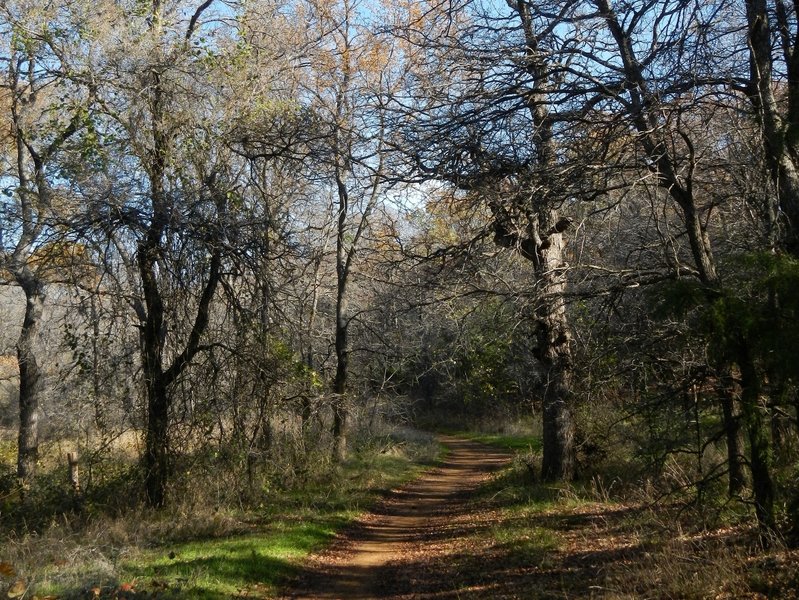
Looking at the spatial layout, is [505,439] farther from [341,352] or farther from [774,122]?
[774,122]

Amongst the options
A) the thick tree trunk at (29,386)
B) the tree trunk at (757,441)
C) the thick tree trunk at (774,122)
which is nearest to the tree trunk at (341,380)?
the thick tree trunk at (29,386)

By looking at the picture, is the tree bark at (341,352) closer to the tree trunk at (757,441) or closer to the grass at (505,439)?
the grass at (505,439)

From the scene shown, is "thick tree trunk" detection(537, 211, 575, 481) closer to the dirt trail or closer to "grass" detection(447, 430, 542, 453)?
the dirt trail

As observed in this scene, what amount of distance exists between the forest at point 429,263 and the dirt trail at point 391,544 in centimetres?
55

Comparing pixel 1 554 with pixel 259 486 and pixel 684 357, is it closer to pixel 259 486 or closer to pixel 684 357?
pixel 259 486

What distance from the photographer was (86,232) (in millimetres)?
11750

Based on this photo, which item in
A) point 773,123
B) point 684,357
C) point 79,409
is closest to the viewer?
point 773,123

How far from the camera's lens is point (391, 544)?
12094mm

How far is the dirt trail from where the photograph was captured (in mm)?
9258

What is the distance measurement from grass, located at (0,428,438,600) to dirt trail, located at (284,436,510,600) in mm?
352

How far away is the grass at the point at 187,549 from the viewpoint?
767 centimetres

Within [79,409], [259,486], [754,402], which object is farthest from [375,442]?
[754,402]

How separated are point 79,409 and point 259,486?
11.7 feet

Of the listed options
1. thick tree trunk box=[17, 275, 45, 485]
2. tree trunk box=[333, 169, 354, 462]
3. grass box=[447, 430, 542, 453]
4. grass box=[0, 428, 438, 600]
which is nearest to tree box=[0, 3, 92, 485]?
thick tree trunk box=[17, 275, 45, 485]
